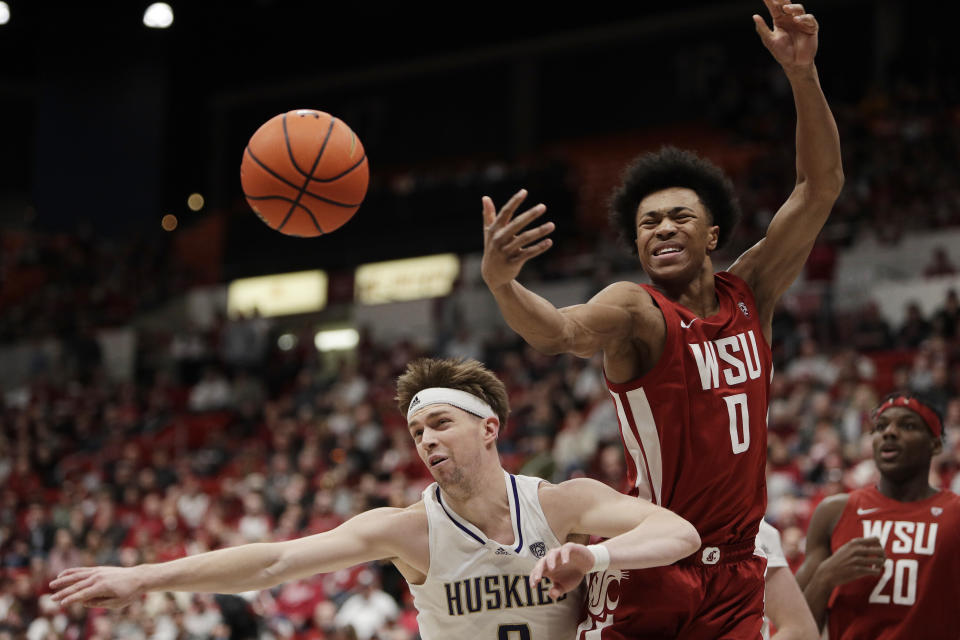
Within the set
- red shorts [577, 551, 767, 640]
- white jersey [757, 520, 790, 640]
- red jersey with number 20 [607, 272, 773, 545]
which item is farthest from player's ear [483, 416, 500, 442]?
white jersey [757, 520, 790, 640]

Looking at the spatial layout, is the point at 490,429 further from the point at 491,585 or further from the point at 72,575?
the point at 72,575

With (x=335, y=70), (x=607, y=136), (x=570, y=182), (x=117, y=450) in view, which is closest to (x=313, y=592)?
(x=117, y=450)

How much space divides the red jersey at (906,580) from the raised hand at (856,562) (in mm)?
119

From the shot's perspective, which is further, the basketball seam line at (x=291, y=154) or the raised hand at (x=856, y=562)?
the basketball seam line at (x=291, y=154)

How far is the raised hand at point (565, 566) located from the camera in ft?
10.5

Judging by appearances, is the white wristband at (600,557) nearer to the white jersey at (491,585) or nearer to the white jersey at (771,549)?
the white jersey at (491,585)

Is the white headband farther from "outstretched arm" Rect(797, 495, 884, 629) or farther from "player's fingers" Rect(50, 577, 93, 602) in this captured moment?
"outstretched arm" Rect(797, 495, 884, 629)

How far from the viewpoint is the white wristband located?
3326 millimetres

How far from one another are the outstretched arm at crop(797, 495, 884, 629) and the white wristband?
73.6 inches

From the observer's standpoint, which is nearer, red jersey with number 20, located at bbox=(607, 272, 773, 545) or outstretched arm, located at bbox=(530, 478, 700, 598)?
outstretched arm, located at bbox=(530, 478, 700, 598)

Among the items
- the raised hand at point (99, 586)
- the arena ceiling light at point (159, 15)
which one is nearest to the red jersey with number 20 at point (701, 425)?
the raised hand at point (99, 586)

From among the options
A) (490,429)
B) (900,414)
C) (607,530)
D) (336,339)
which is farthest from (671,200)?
(336,339)

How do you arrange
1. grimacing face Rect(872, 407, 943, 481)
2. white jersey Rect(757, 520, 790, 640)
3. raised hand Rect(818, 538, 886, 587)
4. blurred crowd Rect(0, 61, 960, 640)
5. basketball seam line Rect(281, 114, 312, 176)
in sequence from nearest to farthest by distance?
white jersey Rect(757, 520, 790, 640) → raised hand Rect(818, 538, 886, 587) → grimacing face Rect(872, 407, 943, 481) → basketball seam line Rect(281, 114, 312, 176) → blurred crowd Rect(0, 61, 960, 640)

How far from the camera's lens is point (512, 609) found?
4.07 m
